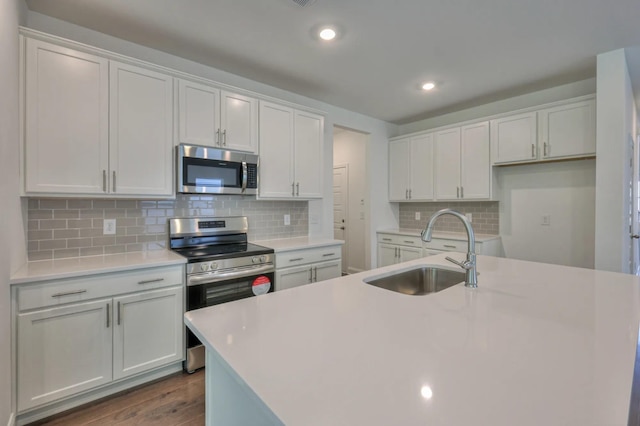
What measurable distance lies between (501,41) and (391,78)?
3.37 feet

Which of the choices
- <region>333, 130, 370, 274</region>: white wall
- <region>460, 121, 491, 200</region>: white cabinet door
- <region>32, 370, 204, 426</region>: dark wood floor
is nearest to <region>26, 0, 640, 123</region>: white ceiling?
<region>460, 121, 491, 200</region>: white cabinet door

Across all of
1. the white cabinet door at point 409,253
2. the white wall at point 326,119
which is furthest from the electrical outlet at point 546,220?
the white wall at point 326,119

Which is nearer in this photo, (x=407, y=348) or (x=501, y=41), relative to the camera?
(x=407, y=348)

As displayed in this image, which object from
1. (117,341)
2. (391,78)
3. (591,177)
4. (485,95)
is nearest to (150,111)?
(117,341)

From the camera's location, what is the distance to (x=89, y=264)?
200 cm

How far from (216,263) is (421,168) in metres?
3.19

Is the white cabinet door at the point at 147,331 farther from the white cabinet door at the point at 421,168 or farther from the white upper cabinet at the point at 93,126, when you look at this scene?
the white cabinet door at the point at 421,168

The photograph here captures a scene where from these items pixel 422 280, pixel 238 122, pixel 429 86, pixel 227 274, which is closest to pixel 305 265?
pixel 227 274

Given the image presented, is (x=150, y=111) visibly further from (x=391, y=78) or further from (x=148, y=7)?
(x=391, y=78)

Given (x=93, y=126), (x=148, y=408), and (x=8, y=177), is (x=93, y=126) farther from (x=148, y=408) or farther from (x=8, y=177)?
(x=148, y=408)

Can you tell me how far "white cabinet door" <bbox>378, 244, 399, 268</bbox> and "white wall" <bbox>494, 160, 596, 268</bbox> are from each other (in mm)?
1379

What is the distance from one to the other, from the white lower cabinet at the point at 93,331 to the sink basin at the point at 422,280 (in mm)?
1517

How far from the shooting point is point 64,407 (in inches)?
73.0

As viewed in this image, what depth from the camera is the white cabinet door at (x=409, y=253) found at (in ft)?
13.5
